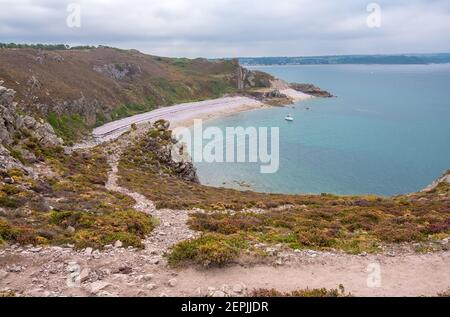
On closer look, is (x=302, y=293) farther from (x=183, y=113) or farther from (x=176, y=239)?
(x=183, y=113)

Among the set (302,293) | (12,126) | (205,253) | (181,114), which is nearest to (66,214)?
(205,253)

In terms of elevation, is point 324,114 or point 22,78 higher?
point 22,78

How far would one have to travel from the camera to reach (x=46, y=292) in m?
11.9

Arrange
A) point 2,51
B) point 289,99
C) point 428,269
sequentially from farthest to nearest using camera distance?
point 289,99, point 2,51, point 428,269

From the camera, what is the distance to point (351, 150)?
90.6 metres

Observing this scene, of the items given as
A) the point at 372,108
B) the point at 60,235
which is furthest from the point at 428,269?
the point at 372,108

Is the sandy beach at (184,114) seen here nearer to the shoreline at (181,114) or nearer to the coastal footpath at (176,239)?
the shoreline at (181,114)

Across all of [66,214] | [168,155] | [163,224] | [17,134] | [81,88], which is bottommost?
[168,155]

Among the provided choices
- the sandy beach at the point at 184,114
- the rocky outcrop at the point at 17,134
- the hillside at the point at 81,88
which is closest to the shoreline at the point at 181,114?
the sandy beach at the point at 184,114

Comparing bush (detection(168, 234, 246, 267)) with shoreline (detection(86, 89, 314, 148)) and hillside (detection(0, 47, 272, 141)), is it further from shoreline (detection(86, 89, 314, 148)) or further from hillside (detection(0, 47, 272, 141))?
hillside (detection(0, 47, 272, 141))

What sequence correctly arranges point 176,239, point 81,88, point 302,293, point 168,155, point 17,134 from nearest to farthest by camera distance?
point 302,293 → point 176,239 → point 17,134 → point 168,155 → point 81,88
